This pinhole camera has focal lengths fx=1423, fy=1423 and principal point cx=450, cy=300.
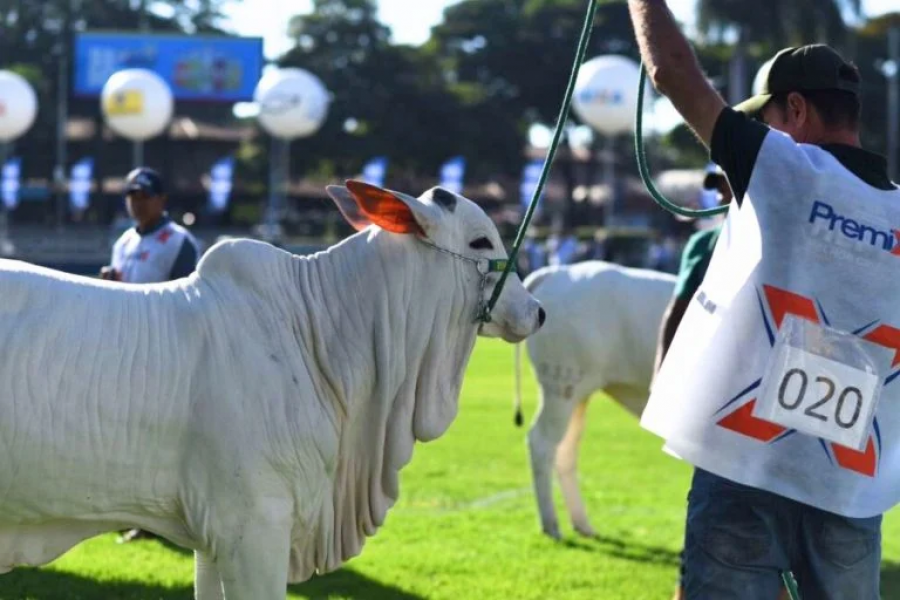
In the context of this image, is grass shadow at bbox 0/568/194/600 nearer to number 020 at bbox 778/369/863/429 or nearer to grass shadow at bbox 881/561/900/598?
grass shadow at bbox 881/561/900/598

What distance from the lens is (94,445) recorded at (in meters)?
4.20

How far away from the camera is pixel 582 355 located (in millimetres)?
9102

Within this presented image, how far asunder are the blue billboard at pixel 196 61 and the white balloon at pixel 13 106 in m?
11.3

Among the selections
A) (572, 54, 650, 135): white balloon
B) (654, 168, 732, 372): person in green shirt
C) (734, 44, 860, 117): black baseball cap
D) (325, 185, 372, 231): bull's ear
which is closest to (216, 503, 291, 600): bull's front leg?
(325, 185, 372, 231): bull's ear

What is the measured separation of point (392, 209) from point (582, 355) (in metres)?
4.59

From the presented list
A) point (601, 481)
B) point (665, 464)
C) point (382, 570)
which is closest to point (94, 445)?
point (382, 570)

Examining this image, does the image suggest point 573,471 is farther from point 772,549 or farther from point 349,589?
point 772,549

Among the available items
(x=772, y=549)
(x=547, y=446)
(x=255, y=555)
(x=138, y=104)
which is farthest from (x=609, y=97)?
(x=772, y=549)

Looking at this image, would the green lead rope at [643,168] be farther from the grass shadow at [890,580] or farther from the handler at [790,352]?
the grass shadow at [890,580]

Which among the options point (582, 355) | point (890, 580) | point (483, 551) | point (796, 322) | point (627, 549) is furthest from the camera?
point (582, 355)

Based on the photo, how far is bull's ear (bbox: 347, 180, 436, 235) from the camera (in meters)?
4.62

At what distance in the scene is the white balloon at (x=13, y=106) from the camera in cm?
3491

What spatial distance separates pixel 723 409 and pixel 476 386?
15148mm

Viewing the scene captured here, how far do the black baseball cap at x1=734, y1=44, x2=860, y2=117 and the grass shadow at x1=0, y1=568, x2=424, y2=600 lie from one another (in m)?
3.79
